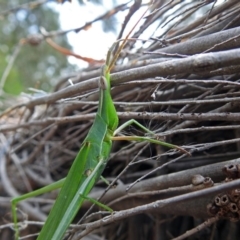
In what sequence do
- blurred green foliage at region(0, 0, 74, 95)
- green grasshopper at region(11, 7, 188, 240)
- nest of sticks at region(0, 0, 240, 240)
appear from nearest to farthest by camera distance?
nest of sticks at region(0, 0, 240, 240) < green grasshopper at region(11, 7, 188, 240) < blurred green foliage at region(0, 0, 74, 95)

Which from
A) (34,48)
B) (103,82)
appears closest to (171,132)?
(103,82)

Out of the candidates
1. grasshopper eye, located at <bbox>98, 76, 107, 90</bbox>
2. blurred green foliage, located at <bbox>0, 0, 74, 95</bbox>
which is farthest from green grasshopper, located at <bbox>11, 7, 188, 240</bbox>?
blurred green foliage, located at <bbox>0, 0, 74, 95</bbox>

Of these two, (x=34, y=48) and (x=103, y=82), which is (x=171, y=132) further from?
(x=34, y=48)

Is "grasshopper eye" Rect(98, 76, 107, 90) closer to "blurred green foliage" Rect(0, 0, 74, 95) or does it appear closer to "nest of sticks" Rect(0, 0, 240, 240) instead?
"nest of sticks" Rect(0, 0, 240, 240)

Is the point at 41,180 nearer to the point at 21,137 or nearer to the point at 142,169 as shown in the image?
the point at 21,137

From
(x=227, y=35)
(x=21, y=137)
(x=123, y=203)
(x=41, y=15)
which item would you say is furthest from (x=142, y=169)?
(x=41, y=15)

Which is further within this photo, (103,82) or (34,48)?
(34,48)

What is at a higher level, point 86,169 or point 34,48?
point 34,48

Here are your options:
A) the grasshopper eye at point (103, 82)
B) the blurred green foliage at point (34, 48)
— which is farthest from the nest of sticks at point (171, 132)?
the blurred green foliage at point (34, 48)

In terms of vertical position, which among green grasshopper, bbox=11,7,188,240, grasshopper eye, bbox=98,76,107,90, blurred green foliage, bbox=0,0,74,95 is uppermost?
blurred green foliage, bbox=0,0,74,95
